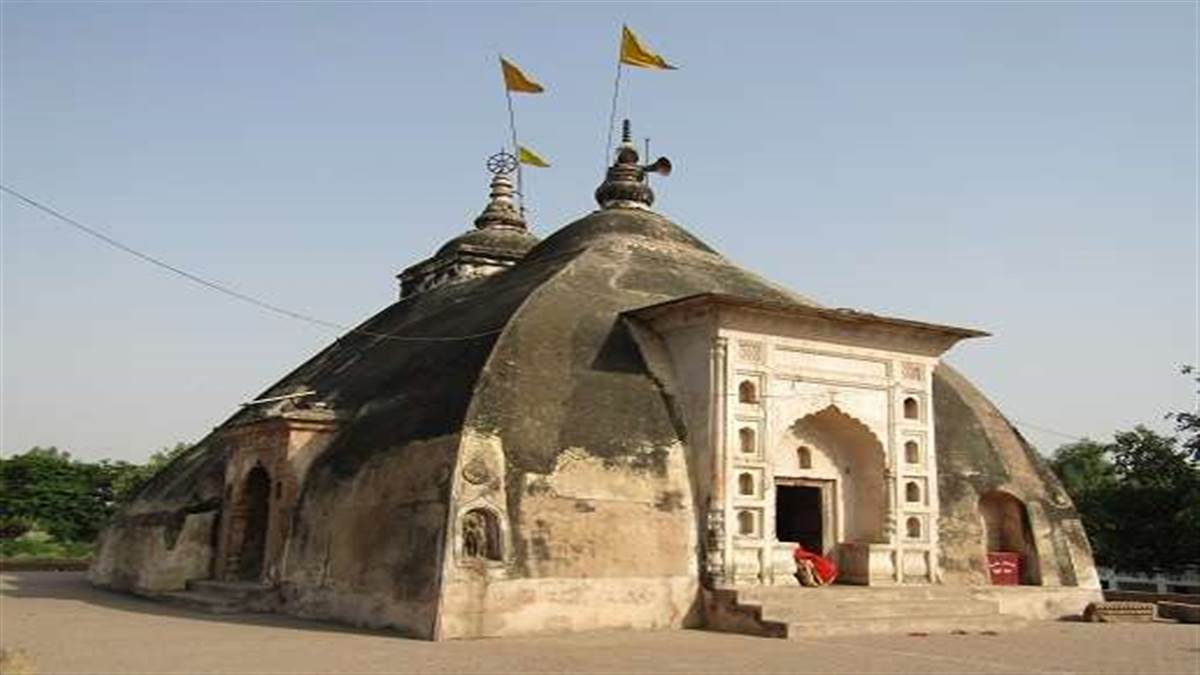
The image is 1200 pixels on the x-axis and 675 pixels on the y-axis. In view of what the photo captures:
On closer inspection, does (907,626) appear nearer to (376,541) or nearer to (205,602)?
(376,541)

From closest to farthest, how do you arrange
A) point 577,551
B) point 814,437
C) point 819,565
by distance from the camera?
point 577,551, point 819,565, point 814,437

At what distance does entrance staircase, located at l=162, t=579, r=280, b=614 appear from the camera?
17531mm

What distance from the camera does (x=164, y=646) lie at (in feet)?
42.0

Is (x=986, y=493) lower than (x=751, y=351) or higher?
lower

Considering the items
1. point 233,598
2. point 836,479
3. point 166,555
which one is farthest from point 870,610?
point 166,555

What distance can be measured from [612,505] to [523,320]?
3.40m

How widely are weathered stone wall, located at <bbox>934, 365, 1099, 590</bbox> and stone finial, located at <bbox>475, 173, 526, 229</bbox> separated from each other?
50.1 ft

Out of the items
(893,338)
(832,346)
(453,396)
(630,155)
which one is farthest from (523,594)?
(630,155)

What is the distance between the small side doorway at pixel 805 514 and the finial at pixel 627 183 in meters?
7.33

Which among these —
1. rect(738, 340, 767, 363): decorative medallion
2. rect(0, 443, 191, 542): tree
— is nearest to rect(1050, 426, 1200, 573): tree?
rect(738, 340, 767, 363): decorative medallion

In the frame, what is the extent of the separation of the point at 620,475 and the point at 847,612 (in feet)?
11.9

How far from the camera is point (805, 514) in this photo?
1905 centimetres

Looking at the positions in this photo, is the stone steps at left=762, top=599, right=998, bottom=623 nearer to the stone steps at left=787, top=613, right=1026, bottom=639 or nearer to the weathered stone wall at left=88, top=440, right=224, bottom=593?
the stone steps at left=787, top=613, right=1026, bottom=639

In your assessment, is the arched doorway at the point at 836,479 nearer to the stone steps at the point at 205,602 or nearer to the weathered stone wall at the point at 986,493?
the weathered stone wall at the point at 986,493
